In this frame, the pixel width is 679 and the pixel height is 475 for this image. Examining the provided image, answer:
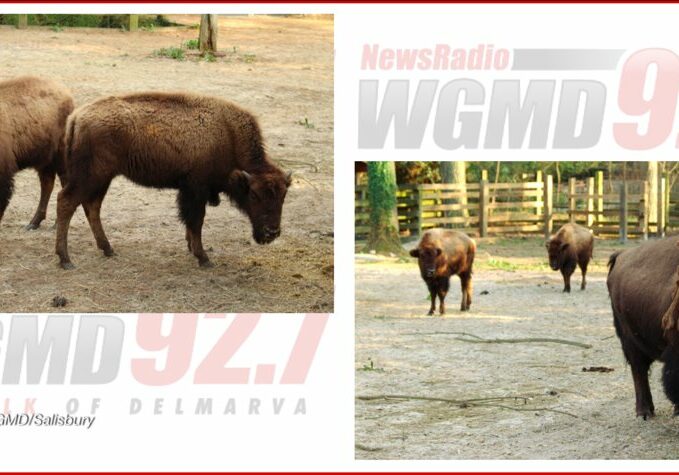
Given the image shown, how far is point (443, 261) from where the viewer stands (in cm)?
1016

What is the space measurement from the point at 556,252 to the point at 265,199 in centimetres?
594

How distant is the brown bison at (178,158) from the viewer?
22.8 ft

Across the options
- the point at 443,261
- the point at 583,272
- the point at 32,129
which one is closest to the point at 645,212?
the point at 583,272

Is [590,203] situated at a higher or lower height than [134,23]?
lower

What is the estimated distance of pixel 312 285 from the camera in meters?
6.51

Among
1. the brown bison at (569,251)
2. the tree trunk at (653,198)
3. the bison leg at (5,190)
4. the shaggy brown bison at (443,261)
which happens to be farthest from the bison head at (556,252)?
the bison leg at (5,190)

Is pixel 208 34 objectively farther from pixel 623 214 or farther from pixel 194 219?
pixel 623 214

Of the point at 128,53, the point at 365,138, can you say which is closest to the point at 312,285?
the point at 365,138

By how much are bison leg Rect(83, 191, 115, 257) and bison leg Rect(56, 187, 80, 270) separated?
10cm

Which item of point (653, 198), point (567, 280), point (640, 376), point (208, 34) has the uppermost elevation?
point (208, 34)

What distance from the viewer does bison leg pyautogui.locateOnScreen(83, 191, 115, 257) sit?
691 cm

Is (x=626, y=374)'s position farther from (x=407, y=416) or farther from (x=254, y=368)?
(x=254, y=368)

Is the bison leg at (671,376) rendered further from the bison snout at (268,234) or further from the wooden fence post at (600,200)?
the wooden fence post at (600,200)

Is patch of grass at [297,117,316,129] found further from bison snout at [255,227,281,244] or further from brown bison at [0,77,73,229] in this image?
brown bison at [0,77,73,229]
